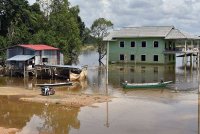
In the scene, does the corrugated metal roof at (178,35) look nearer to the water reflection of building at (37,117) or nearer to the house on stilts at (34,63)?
the house on stilts at (34,63)

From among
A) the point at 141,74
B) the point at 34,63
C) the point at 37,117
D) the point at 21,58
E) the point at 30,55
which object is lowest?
the point at 37,117

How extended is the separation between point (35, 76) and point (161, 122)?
2716cm

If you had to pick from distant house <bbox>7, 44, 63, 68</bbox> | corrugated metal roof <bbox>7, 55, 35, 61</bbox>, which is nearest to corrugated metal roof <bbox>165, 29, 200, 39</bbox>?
distant house <bbox>7, 44, 63, 68</bbox>

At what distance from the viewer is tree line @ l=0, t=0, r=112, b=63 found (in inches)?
2340

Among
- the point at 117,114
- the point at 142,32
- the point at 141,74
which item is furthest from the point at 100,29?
the point at 117,114

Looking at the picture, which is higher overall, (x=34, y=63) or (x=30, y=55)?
(x=30, y=55)

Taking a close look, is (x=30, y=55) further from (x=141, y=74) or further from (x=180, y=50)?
(x=180, y=50)

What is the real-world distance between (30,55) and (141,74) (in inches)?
606

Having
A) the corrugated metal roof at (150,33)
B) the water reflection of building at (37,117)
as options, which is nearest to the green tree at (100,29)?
the corrugated metal roof at (150,33)

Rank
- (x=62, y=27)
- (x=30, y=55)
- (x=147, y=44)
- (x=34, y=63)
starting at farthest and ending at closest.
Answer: (x=147, y=44)
(x=62, y=27)
(x=30, y=55)
(x=34, y=63)

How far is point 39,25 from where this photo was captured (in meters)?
62.2

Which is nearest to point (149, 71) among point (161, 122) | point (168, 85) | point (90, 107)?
point (168, 85)

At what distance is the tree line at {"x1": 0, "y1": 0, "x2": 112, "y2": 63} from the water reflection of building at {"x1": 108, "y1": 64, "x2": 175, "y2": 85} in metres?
9.46

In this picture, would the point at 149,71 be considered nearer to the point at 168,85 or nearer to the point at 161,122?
the point at 168,85
